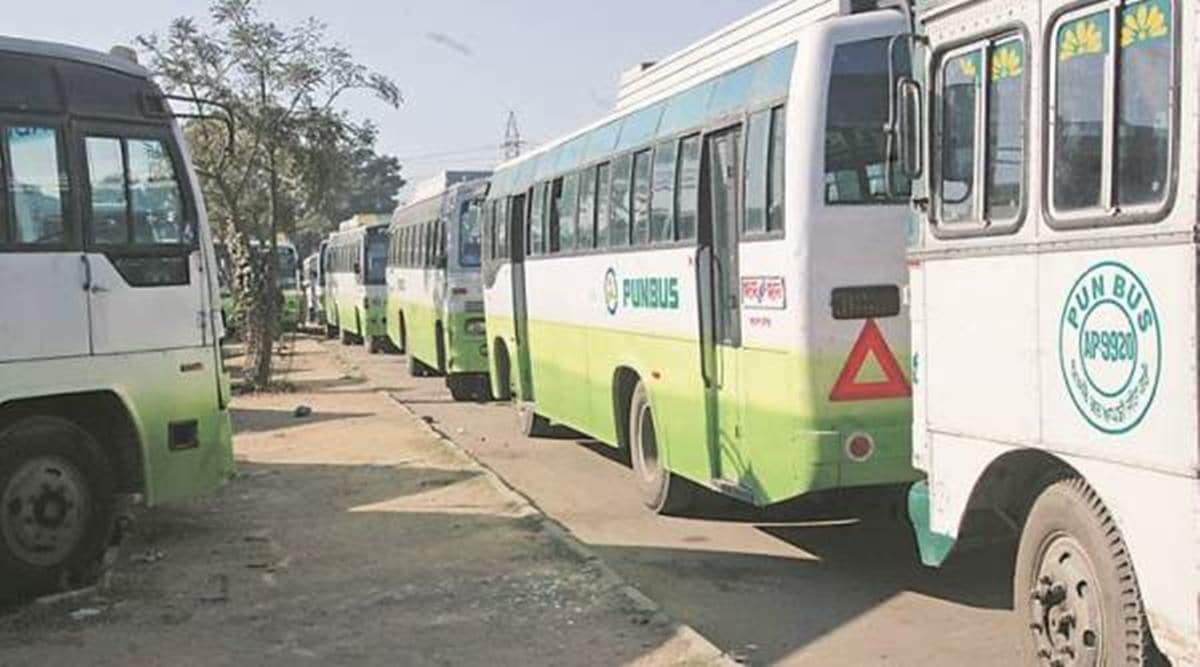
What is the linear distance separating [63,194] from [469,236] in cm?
1134

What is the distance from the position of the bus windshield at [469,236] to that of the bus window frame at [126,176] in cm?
1025

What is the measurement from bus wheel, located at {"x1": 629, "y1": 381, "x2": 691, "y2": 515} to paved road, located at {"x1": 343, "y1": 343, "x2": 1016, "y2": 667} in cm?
16

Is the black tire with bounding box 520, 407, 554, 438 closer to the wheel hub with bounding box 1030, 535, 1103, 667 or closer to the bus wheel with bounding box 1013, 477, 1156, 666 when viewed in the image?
the bus wheel with bounding box 1013, 477, 1156, 666

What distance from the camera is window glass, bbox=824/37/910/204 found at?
7.22 meters

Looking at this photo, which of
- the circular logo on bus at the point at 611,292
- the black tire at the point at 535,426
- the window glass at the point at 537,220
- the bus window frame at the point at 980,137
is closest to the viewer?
the bus window frame at the point at 980,137

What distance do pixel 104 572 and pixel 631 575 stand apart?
324 cm

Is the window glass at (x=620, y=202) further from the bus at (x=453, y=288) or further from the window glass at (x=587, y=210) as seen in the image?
the bus at (x=453, y=288)

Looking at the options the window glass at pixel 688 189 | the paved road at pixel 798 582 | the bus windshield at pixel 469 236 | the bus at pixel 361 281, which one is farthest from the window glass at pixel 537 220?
the bus at pixel 361 281

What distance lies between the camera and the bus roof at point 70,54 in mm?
7706

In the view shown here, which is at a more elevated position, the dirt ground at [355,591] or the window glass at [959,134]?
the window glass at [959,134]

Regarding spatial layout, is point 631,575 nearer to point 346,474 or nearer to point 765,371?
point 765,371

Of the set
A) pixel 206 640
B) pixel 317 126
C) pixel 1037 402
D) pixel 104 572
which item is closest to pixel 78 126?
pixel 104 572

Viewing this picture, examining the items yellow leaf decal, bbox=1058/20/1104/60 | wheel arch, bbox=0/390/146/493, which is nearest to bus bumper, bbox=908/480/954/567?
yellow leaf decal, bbox=1058/20/1104/60

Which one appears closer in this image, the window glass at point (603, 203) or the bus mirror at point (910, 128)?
the bus mirror at point (910, 128)
